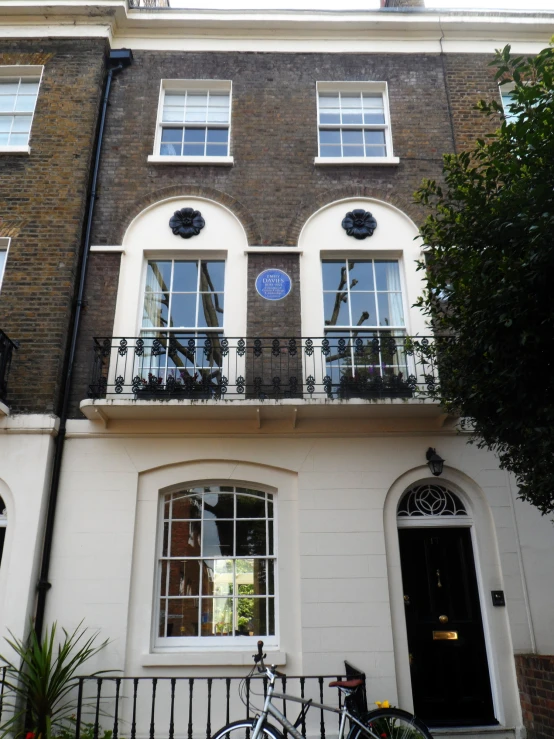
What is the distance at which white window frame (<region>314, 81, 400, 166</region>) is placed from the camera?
9547 mm

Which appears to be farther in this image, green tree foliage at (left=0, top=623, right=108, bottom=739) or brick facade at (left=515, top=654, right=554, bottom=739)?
green tree foliage at (left=0, top=623, right=108, bottom=739)

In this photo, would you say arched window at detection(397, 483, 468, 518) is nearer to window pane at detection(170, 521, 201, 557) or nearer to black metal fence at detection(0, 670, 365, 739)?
black metal fence at detection(0, 670, 365, 739)

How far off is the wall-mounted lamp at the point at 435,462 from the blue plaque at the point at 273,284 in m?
3.07

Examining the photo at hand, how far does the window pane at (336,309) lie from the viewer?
29.0 ft

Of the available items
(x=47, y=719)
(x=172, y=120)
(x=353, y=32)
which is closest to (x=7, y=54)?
(x=172, y=120)

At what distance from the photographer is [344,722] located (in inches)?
204

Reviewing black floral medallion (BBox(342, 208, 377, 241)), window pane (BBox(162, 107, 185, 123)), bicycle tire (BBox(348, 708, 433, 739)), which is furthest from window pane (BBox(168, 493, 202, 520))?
window pane (BBox(162, 107, 185, 123))

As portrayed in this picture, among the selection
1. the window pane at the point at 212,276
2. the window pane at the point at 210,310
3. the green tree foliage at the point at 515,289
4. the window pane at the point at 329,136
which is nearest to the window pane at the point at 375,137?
the window pane at the point at 329,136

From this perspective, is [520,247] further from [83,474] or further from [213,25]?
[213,25]

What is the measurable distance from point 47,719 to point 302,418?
4399 mm

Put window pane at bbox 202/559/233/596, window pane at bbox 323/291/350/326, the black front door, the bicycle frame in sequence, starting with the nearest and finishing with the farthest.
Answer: the bicycle frame → the black front door → window pane at bbox 202/559/233/596 → window pane at bbox 323/291/350/326

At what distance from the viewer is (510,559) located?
743 centimetres

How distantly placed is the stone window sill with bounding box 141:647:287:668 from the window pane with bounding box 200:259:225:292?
198 inches

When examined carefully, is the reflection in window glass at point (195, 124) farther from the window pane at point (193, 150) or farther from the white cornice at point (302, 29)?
the white cornice at point (302, 29)
